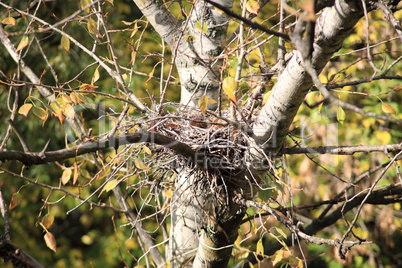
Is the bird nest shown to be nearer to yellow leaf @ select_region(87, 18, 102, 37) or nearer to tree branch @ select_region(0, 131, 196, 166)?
tree branch @ select_region(0, 131, 196, 166)

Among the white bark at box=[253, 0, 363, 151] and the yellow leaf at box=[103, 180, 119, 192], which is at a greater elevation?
the white bark at box=[253, 0, 363, 151]

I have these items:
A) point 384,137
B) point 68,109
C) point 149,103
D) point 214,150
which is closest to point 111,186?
point 68,109

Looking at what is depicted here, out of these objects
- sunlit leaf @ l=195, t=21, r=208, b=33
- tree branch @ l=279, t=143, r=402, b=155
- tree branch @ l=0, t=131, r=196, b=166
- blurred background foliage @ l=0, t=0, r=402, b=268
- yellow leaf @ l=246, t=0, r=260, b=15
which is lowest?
blurred background foliage @ l=0, t=0, r=402, b=268

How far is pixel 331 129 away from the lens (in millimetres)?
4035

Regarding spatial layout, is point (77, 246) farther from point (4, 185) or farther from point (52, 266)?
point (4, 185)

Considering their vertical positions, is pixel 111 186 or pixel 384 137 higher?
pixel 111 186

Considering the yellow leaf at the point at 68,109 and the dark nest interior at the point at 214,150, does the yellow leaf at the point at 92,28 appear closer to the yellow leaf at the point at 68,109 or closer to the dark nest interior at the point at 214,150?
the yellow leaf at the point at 68,109

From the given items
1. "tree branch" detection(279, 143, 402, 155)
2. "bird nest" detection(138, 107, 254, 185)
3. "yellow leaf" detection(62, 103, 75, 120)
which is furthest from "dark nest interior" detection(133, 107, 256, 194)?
"yellow leaf" detection(62, 103, 75, 120)

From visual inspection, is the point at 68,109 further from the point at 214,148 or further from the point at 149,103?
the point at 149,103

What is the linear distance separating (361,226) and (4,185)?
371cm

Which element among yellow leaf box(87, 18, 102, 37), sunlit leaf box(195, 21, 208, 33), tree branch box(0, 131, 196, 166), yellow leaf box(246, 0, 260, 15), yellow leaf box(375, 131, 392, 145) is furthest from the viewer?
yellow leaf box(375, 131, 392, 145)

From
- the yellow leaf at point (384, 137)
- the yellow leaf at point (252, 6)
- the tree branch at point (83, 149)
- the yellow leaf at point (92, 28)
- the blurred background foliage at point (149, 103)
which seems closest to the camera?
the tree branch at point (83, 149)

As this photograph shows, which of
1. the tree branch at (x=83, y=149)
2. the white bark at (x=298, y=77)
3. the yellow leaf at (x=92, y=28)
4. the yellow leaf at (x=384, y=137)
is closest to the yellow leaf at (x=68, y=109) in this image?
the yellow leaf at (x=92, y=28)

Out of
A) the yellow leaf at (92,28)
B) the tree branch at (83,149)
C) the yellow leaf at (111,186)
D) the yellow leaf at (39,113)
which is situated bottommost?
the yellow leaf at (111,186)
